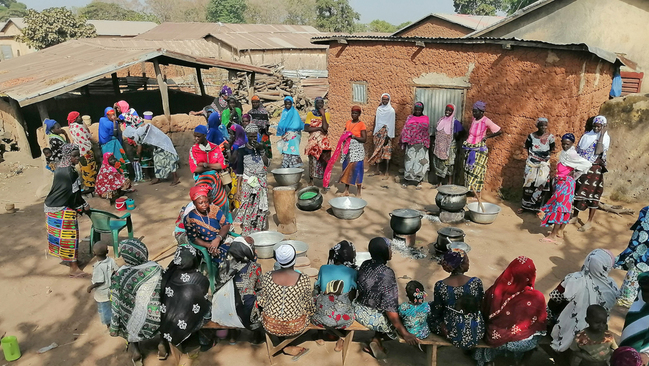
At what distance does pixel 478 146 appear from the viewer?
768 centimetres

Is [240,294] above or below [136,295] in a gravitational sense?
below

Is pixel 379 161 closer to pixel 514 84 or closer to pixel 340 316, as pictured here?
pixel 514 84

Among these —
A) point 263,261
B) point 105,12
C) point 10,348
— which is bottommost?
point 263,261

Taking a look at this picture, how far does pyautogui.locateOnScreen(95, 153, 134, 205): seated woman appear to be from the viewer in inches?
310

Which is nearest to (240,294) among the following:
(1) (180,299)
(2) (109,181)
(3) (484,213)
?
(1) (180,299)

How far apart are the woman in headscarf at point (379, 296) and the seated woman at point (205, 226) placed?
1549 millimetres

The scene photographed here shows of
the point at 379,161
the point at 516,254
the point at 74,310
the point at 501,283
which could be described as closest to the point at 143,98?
the point at 379,161

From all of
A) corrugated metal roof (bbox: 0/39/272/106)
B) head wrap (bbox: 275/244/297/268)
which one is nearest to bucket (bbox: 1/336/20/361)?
head wrap (bbox: 275/244/297/268)

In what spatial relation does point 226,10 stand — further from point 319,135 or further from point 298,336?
point 298,336

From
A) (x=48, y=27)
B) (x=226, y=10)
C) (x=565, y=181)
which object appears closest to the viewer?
(x=565, y=181)

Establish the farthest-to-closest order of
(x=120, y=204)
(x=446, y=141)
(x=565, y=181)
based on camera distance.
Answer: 1. (x=446, y=141)
2. (x=120, y=204)
3. (x=565, y=181)

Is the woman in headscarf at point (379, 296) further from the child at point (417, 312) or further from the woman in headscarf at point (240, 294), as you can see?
the woman in headscarf at point (240, 294)

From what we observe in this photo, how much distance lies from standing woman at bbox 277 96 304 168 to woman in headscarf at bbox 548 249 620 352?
17.6 feet

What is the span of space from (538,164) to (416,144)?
243cm
